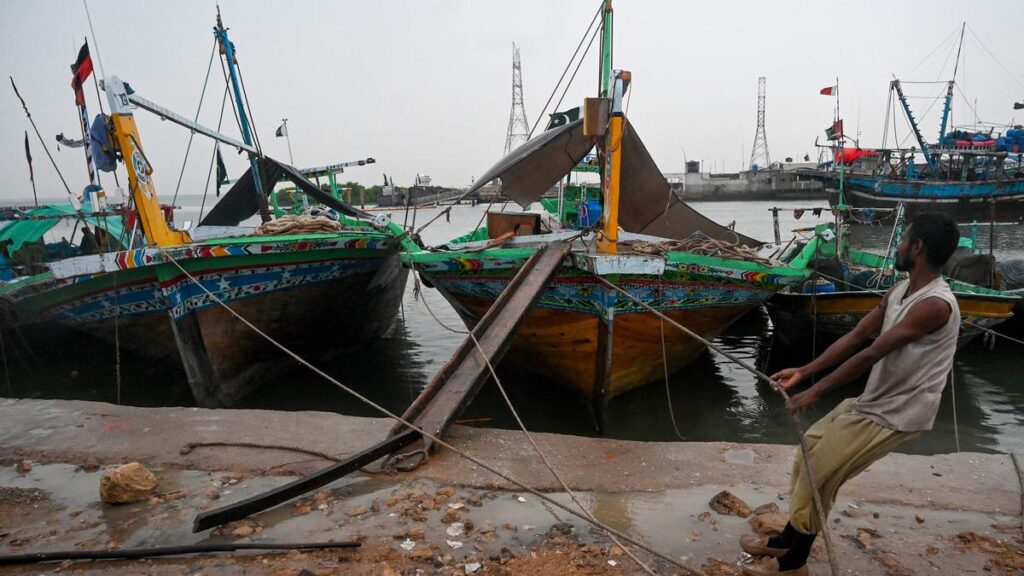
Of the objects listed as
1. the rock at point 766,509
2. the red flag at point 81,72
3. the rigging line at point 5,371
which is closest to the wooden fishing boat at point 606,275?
the rock at point 766,509

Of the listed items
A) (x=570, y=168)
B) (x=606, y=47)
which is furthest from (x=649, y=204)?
(x=606, y=47)

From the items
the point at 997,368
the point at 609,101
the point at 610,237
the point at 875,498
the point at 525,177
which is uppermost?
the point at 609,101

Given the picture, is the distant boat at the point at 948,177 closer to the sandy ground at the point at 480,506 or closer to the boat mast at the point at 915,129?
the boat mast at the point at 915,129

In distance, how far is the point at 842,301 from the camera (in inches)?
279

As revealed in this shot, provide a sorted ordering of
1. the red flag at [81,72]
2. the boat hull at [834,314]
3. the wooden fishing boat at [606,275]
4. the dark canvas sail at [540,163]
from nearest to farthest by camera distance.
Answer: the wooden fishing boat at [606,275] → the red flag at [81,72] → the dark canvas sail at [540,163] → the boat hull at [834,314]

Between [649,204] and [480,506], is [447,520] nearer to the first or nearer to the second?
[480,506]

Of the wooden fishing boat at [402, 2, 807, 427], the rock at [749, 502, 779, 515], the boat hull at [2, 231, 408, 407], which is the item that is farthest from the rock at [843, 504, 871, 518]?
the boat hull at [2, 231, 408, 407]

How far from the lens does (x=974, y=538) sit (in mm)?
2561

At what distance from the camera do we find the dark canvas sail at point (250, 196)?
811 cm

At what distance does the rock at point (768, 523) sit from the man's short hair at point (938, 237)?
1.32 meters

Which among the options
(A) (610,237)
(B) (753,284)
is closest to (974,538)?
(A) (610,237)

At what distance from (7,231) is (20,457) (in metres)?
11.1

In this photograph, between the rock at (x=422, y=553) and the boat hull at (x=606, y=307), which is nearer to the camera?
the rock at (x=422, y=553)

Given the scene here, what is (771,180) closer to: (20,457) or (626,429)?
(626,429)
